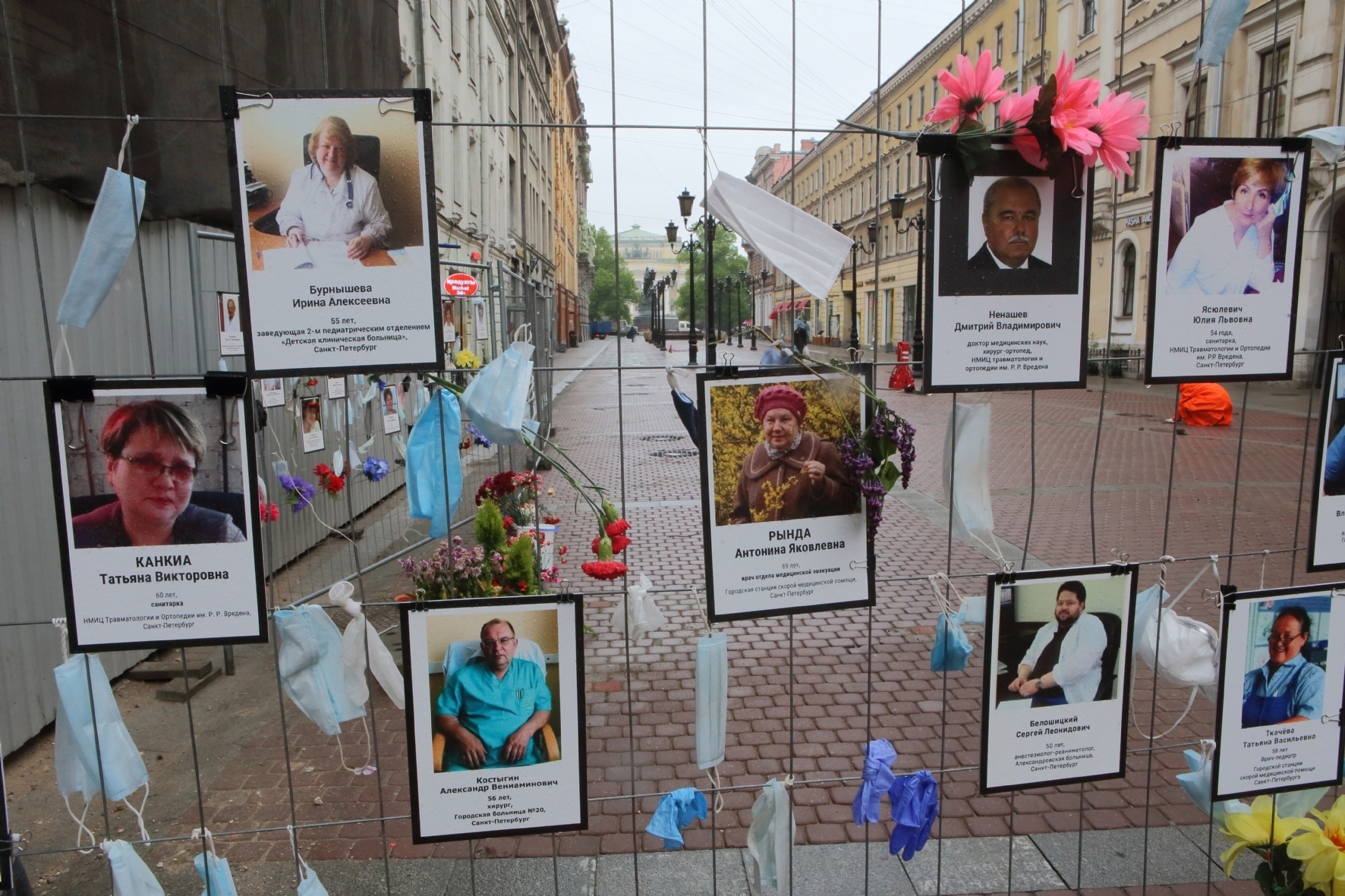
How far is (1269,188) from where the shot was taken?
6.93 feet

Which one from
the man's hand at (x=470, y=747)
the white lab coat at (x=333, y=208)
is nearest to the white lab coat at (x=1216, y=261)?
the white lab coat at (x=333, y=208)

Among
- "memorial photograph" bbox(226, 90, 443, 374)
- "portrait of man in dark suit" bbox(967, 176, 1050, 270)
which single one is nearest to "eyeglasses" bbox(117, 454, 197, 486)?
"memorial photograph" bbox(226, 90, 443, 374)

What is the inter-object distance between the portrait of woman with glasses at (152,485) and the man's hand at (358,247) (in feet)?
1.62

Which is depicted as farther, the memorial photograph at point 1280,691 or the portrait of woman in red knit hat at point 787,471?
the memorial photograph at point 1280,691

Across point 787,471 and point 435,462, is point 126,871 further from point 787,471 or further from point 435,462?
point 787,471

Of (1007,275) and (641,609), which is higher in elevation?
(1007,275)

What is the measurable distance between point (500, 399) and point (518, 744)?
81 centimetres

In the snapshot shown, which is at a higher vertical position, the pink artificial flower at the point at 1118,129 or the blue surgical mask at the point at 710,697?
the pink artificial flower at the point at 1118,129

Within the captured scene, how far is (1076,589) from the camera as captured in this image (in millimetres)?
2178

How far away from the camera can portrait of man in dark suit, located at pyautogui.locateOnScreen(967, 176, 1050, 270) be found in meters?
1.97

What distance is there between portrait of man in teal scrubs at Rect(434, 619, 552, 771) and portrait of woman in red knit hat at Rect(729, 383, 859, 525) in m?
0.59

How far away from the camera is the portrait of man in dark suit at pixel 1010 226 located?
77.7 inches

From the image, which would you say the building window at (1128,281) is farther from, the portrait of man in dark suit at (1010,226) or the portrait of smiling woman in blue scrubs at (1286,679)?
the portrait of man in dark suit at (1010,226)

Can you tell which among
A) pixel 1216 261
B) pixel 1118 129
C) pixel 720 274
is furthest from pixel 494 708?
pixel 720 274
